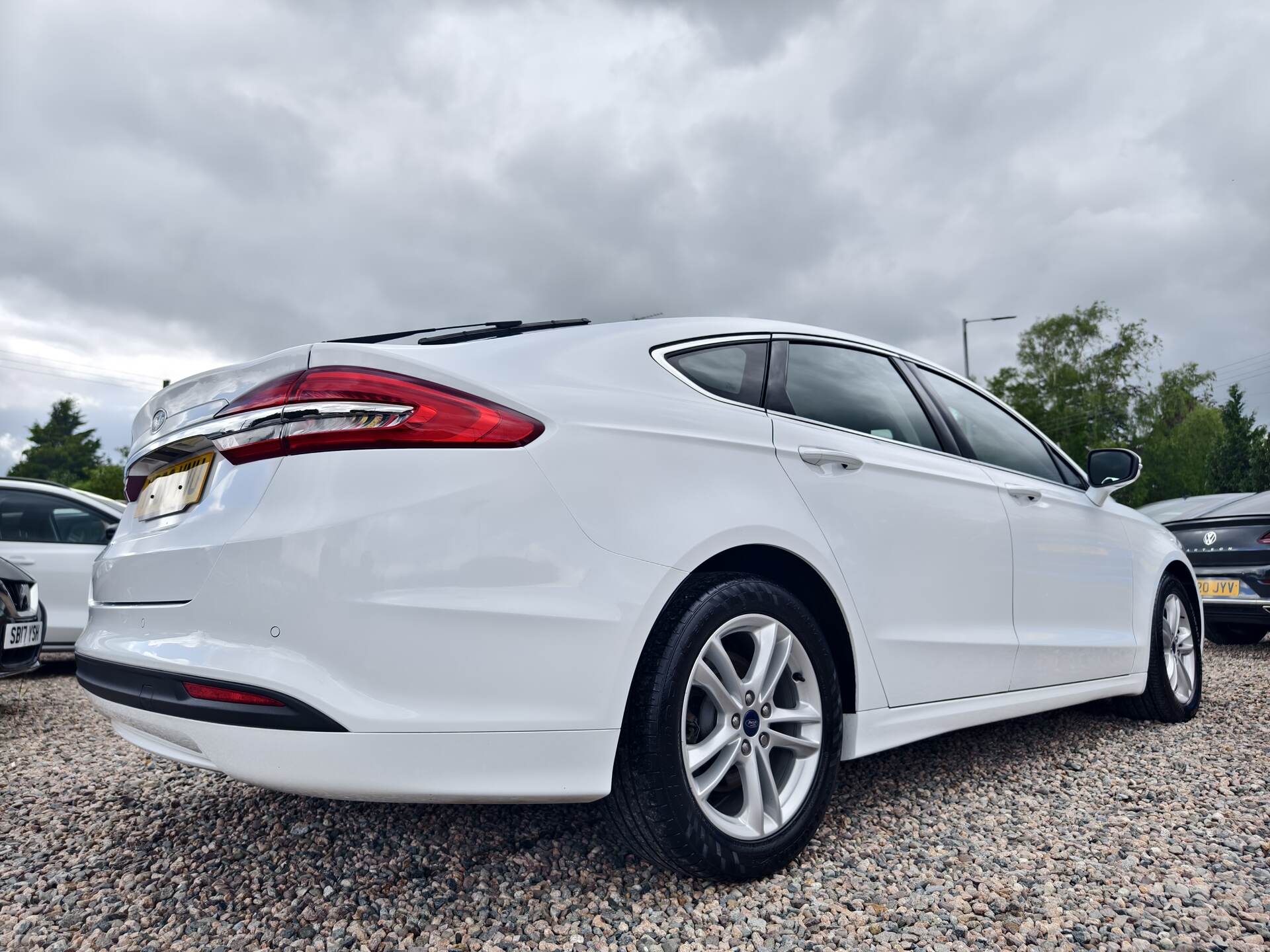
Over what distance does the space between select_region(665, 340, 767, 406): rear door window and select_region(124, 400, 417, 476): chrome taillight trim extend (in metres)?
0.80

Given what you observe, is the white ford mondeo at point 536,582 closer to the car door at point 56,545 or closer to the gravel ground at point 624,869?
the gravel ground at point 624,869

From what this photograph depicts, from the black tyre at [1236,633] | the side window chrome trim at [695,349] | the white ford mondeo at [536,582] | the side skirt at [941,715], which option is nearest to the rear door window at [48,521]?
the white ford mondeo at [536,582]

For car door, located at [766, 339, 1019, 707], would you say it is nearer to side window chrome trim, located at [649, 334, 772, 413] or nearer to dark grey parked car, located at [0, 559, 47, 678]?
side window chrome trim, located at [649, 334, 772, 413]

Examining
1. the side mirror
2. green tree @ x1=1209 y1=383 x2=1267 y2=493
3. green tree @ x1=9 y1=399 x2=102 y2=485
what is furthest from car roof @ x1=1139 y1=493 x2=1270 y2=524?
green tree @ x1=9 y1=399 x2=102 y2=485

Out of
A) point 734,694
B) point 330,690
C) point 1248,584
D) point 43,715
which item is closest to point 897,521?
point 734,694

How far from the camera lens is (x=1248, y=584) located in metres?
6.82

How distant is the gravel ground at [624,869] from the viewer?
206cm

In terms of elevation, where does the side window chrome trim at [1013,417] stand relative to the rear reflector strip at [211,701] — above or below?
above

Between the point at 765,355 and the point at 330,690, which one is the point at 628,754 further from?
the point at 765,355

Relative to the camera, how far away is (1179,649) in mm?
4477

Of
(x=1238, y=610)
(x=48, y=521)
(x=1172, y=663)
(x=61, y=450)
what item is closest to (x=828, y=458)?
(x=1172, y=663)

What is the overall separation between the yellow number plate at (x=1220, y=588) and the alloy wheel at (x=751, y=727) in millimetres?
5902

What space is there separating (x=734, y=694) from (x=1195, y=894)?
124 centimetres

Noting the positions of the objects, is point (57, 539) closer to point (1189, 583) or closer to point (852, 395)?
point (852, 395)
